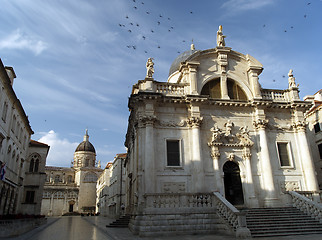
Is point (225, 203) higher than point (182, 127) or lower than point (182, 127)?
lower

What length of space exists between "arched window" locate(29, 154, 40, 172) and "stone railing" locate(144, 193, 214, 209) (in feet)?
73.9

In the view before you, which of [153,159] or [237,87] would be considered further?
[237,87]

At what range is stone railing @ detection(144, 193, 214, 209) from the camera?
16891 mm

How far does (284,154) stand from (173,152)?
926 cm

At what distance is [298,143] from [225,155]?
6.55 meters

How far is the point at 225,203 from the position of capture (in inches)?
628

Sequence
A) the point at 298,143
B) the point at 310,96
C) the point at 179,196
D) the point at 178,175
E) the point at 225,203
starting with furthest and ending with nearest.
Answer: the point at 310,96, the point at 298,143, the point at 178,175, the point at 179,196, the point at 225,203

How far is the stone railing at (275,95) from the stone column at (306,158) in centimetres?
251

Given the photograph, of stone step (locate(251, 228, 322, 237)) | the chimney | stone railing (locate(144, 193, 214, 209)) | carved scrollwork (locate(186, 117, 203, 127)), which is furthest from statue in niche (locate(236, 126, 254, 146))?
the chimney

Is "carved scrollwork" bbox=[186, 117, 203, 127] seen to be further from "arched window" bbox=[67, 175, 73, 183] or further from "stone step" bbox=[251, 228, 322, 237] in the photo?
"arched window" bbox=[67, 175, 73, 183]

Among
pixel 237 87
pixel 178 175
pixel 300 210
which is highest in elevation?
pixel 237 87

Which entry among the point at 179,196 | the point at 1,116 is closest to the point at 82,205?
the point at 1,116

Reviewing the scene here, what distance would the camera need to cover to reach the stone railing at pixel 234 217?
13852 mm

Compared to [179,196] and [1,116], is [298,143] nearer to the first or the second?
[179,196]
